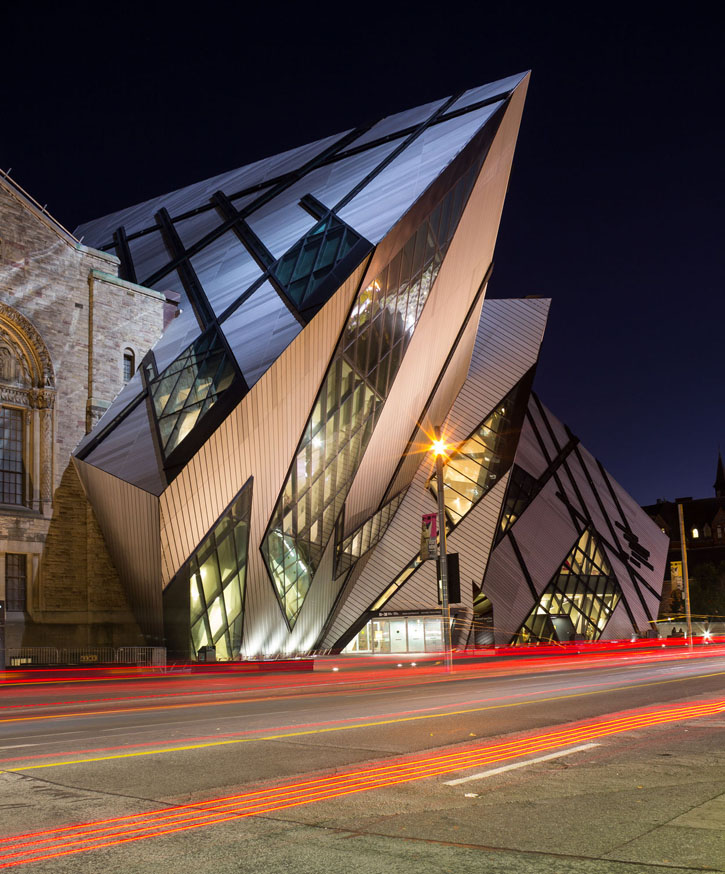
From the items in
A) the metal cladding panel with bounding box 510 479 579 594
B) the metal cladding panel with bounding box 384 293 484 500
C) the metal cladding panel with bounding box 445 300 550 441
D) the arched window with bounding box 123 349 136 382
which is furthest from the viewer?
the metal cladding panel with bounding box 445 300 550 441

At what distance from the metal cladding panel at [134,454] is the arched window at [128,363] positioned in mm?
6264

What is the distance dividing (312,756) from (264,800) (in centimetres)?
263

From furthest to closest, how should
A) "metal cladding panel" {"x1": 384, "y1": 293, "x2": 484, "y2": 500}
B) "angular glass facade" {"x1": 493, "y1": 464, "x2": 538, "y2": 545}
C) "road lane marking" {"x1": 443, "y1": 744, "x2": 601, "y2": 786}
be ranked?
"angular glass facade" {"x1": 493, "y1": 464, "x2": 538, "y2": 545}, "metal cladding panel" {"x1": 384, "y1": 293, "x2": 484, "y2": 500}, "road lane marking" {"x1": 443, "y1": 744, "x2": 601, "y2": 786}

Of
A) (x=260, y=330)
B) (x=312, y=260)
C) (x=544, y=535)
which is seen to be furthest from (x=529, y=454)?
(x=260, y=330)

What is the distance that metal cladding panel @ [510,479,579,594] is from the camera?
4984cm

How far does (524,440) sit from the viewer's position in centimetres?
5447

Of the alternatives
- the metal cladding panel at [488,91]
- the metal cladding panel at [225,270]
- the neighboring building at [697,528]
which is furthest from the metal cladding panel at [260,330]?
the neighboring building at [697,528]

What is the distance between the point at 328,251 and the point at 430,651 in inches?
884

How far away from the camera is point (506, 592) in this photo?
157ft

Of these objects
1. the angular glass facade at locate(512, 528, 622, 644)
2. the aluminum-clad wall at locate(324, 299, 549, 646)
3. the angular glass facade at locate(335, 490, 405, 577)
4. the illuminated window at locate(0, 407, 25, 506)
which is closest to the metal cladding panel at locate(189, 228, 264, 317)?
the illuminated window at locate(0, 407, 25, 506)

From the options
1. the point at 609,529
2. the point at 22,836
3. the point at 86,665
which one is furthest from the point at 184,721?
the point at 609,529

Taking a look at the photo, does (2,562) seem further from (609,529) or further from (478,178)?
(609,529)

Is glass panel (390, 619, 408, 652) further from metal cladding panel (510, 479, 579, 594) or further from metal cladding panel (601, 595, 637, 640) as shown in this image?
metal cladding panel (601, 595, 637, 640)

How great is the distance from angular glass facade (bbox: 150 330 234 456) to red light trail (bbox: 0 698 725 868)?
18.6 metres
